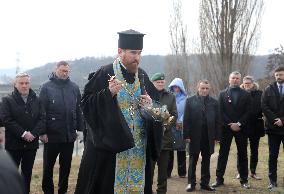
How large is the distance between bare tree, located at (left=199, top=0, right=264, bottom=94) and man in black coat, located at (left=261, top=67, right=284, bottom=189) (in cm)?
1213

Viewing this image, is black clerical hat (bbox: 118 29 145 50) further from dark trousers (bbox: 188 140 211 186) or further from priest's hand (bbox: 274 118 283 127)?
priest's hand (bbox: 274 118 283 127)

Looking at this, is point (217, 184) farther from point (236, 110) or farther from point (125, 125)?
point (125, 125)

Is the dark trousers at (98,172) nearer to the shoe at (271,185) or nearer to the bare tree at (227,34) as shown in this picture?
the shoe at (271,185)

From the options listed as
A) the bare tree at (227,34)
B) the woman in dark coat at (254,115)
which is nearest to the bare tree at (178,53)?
the bare tree at (227,34)

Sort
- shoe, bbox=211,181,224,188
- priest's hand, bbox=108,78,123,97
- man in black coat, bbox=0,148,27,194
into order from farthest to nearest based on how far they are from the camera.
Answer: shoe, bbox=211,181,224,188
priest's hand, bbox=108,78,123,97
man in black coat, bbox=0,148,27,194

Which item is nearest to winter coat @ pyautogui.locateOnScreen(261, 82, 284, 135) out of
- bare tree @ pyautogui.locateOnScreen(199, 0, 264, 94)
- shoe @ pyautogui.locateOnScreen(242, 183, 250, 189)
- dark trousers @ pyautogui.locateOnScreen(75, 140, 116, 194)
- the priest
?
shoe @ pyautogui.locateOnScreen(242, 183, 250, 189)

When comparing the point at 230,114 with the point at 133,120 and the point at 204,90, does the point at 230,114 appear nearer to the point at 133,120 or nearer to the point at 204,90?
the point at 204,90

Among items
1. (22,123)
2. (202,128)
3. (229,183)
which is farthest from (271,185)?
(22,123)

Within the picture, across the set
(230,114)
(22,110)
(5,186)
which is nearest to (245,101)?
(230,114)

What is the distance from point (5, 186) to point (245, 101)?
737 centimetres

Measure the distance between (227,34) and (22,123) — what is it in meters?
14.9

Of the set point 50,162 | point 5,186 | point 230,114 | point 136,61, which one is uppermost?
point 136,61

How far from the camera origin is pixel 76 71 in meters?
33.2

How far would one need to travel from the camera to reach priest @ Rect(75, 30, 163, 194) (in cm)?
479
